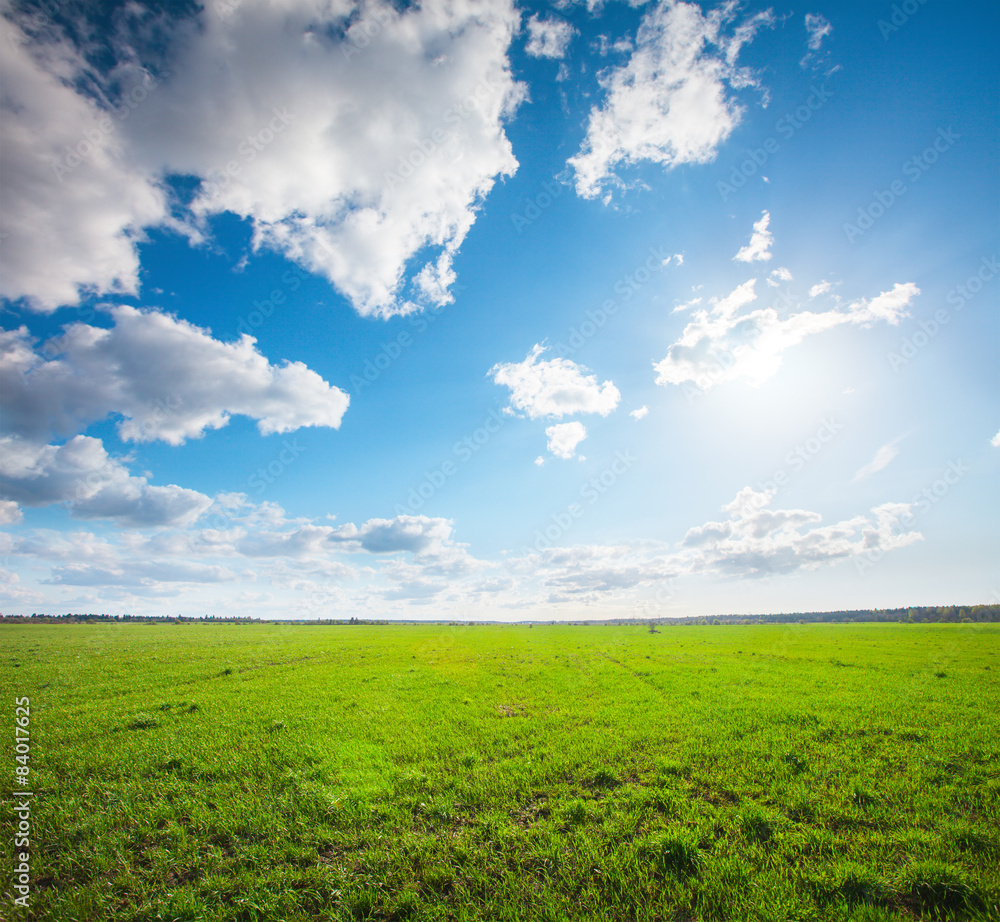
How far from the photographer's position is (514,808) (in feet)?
27.0

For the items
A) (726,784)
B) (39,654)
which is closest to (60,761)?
(726,784)

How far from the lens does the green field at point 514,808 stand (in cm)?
569

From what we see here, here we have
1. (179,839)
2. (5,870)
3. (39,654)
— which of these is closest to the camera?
(5,870)

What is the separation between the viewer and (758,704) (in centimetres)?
1627

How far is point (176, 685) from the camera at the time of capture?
2094cm

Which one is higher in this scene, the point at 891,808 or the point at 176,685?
the point at 891,808

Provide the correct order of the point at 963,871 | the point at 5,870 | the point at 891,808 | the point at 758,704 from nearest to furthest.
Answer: the point at 963,871 → the point at 5,870 → the point at 891,808 → the point at 758,704

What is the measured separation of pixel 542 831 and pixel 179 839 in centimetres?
656

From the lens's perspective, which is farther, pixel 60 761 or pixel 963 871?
pixel 60 761

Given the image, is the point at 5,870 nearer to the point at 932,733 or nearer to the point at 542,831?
the point at 542,831

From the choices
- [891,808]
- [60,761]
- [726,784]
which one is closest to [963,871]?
[891,808]

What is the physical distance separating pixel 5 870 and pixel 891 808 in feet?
51.5

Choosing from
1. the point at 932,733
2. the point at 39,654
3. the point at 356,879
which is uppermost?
the point at 356,879

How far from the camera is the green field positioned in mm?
5688
